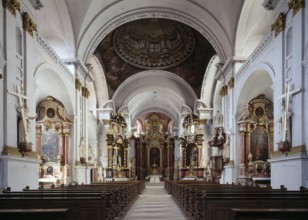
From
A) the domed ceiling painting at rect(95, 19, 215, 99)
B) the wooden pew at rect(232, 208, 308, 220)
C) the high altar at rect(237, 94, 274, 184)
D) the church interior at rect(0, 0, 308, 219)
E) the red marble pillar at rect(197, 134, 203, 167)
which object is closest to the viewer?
the wooden pew at rect(232, 208, 308, 220)

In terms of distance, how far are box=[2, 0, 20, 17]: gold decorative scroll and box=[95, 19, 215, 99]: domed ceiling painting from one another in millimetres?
12968

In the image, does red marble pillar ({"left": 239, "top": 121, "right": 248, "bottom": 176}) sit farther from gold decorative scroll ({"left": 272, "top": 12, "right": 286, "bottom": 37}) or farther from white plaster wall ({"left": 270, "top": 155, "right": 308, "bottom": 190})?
gold decorative scroll ({"left": 272, "top": 12, "right": 286, "bottom": 37})

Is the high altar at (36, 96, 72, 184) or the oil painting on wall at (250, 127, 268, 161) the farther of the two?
the oil painting on wall at (250, 127, 268, 161)

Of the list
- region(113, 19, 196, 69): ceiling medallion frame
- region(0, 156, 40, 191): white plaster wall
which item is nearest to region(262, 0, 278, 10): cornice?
region(0, 156, 40, 191): white plaster wall

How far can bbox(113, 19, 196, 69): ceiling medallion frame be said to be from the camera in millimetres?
23125

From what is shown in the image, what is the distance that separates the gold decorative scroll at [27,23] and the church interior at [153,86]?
0.08 feet

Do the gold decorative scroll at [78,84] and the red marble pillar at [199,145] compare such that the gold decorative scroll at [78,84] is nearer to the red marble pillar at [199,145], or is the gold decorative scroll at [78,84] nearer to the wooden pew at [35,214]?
the red marble pillar at [199,145]

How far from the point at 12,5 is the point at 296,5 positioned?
6.41 metres

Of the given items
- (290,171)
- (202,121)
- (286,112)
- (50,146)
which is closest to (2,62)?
(286,112)

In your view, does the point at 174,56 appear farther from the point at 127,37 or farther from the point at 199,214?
the point at 199,214

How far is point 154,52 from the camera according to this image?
24984 millimetres

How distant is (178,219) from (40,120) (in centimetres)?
911

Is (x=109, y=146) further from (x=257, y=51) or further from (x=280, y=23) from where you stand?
(x=280, y=23)

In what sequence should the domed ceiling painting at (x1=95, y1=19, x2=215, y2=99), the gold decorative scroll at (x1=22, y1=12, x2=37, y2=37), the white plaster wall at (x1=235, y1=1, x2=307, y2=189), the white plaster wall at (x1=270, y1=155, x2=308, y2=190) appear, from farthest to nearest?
the domed ceiling painting at (x1=95, y1=19, x2=215, y2=99), the gold decorative scroll at (x1=22, y1=12, x2=37, y2=37), the white plaster wall at (x1=235, y1=1, x2=307, y2=189), the white plaster wall at (x1=270, y1=155, x2=308, y2=190)
